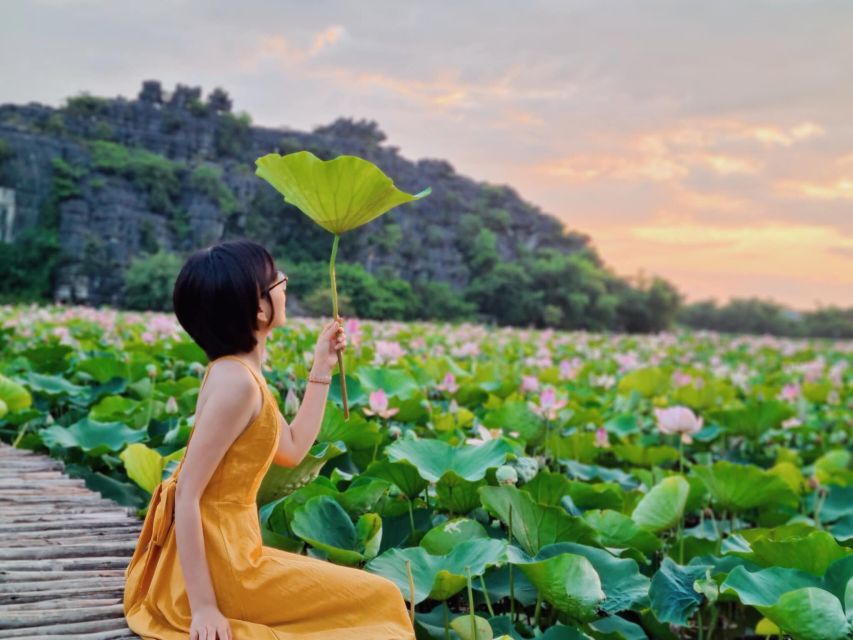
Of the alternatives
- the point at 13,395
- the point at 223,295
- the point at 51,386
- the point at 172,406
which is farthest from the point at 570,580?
the point at 51,386

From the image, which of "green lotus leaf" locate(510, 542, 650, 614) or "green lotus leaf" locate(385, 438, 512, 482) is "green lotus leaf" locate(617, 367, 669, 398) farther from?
"green lotus leaf" locate(510, 542, 650, 614)

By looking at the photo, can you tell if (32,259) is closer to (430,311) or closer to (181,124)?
(181,124)

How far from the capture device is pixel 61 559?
1.35 m

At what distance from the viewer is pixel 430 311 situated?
2609cm

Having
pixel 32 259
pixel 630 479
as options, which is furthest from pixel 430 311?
pixel 630 479

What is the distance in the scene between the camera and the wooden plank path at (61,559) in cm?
115

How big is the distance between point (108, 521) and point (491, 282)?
25.5 meters

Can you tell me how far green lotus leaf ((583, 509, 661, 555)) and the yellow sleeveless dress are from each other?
0.58m

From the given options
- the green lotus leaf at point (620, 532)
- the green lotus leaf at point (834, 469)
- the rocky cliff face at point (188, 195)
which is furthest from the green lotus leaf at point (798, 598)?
the rocky cliff face at point (188, 195)

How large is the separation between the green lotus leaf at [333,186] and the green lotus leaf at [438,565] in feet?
1.55

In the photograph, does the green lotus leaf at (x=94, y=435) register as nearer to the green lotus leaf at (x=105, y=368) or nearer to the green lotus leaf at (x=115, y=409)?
the green lotus leaf at (x=115, y=409)

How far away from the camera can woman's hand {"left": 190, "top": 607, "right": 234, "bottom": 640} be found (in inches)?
40.9

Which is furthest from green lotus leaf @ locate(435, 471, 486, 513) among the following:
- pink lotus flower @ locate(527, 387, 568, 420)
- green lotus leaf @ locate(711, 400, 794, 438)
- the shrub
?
the shrub

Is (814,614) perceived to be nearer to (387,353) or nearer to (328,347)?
(328,347)
